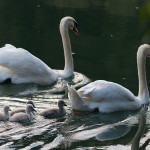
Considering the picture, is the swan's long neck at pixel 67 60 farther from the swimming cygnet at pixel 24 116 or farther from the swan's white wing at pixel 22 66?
the swimming cygnet at pixel 24 116

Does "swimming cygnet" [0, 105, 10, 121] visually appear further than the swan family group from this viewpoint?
No

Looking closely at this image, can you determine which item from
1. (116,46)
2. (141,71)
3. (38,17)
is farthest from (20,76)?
(38,17)

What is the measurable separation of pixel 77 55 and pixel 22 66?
3.76 meters

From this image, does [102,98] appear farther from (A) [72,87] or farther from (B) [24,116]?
(B) [24,116]

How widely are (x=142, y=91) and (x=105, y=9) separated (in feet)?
43.5

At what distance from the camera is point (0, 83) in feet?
38.5

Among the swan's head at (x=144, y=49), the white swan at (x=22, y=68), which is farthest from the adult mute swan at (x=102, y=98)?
the white swan at (x=22, y=68)

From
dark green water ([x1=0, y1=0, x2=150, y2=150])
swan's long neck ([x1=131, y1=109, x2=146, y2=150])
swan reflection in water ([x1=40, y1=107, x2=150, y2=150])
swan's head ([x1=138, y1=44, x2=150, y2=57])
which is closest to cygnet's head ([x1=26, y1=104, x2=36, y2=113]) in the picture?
dark green water ([x1=0, y1=0, x2=150, y2=150])

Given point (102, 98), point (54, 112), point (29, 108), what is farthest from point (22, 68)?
point (29, 108)

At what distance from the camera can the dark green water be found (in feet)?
27.2

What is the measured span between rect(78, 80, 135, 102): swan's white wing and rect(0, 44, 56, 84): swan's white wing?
6.47 ft

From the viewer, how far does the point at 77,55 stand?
49.9ft

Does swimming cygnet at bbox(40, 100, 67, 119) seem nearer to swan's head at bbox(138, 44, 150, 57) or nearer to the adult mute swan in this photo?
the adult mute swan

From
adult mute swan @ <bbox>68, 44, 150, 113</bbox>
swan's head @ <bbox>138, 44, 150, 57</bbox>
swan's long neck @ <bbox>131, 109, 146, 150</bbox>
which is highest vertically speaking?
swan's head @ <bbox>138, 44, 150, 57</bbox>
